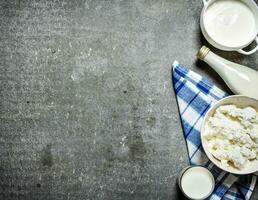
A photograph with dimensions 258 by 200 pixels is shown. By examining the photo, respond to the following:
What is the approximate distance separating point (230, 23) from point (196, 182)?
0.51 m

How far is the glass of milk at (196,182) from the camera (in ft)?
3.72

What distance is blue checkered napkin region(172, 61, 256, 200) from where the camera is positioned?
3.84ft

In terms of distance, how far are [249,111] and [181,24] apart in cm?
36

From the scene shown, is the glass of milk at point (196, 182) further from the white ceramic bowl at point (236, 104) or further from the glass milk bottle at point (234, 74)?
the glass milk bottle at point (234, 74)

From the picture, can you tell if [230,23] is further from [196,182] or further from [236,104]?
[196,182]

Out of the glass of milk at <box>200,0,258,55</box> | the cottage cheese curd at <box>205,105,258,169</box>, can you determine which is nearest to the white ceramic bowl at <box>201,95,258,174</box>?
the cottage cheese curd at <box>205,105,258,169</box>

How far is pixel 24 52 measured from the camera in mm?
1220

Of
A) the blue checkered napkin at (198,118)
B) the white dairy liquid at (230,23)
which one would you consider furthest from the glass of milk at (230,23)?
the blue checkered napkin at (198,118)

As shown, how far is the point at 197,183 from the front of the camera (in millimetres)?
1144

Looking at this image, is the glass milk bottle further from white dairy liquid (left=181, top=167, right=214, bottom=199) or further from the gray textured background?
white dairy liquid (left=181, top=167, right=214, bottom=199)

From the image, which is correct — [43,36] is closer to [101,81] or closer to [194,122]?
[101,81]

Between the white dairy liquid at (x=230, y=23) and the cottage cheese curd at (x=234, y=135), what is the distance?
0.22 m

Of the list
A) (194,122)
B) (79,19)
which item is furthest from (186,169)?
(79,19)

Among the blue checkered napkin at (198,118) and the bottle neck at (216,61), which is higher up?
the bottle neck at (216,61)
